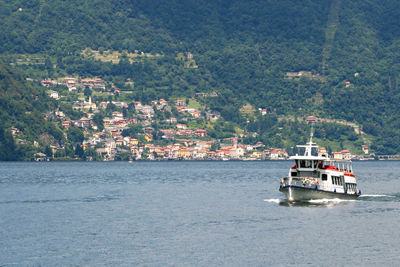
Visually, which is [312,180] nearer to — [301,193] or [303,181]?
[303,181]

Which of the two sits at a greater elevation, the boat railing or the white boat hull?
the boat railing

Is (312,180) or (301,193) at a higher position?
(312,180)

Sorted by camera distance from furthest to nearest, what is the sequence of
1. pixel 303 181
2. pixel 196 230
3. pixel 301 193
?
pixel 303 181, pixel 301 193, pixel 196 230

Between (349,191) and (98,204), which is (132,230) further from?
(349,191)

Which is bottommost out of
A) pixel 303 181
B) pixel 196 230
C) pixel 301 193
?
pixel 196 230

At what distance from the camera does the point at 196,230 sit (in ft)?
273

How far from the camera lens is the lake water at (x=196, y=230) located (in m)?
67.8

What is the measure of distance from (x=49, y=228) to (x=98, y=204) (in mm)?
28423

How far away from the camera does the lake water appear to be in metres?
67.8

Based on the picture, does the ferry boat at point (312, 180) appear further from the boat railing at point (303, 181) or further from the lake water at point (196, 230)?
the lake water at point (196, 230)

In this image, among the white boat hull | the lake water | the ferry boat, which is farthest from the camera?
the ferry boat

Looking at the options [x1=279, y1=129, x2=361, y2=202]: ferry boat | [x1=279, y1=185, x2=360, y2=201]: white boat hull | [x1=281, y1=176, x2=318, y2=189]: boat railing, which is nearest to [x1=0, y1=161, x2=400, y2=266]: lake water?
[x1=279, y1=185, x2=360, y2=201]: white boat hull

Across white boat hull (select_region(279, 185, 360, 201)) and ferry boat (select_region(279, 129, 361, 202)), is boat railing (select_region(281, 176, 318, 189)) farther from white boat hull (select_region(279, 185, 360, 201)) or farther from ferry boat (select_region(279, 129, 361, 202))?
white boat hull (select_region(279, 185, 360, 201))

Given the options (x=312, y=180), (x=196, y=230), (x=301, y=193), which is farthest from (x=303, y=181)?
(x=196, y=230)
